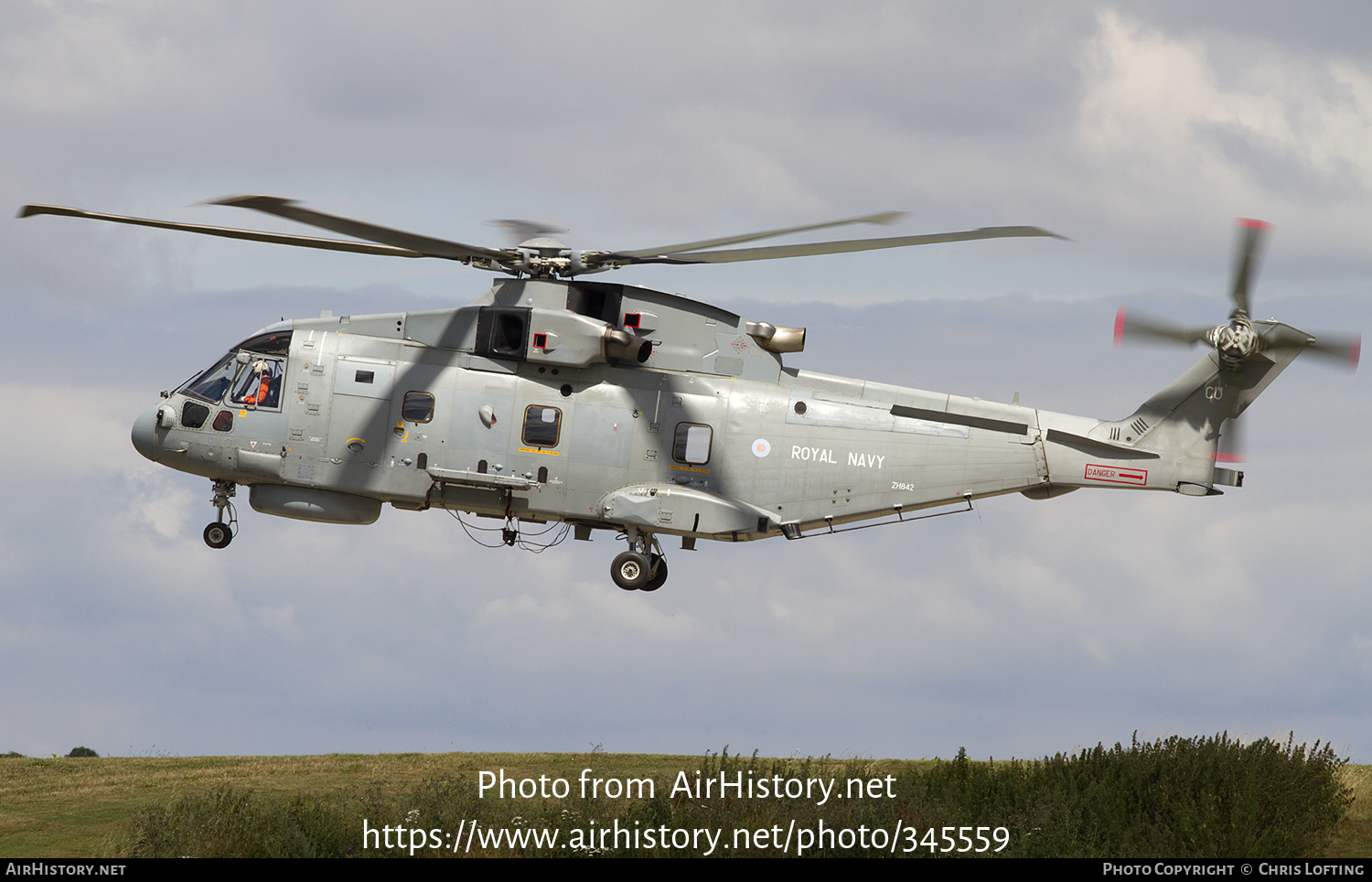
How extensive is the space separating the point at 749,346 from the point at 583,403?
2741 millimetres

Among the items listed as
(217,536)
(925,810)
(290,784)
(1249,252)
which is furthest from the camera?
(290,784)

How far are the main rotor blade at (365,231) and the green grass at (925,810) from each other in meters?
7.79

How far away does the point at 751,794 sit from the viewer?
1725 cm

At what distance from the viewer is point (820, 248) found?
1797 centimetres

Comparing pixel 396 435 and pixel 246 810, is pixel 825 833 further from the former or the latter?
pixel 396 435

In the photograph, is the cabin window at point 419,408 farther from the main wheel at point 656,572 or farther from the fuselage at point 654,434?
the main wheel at point 656,572

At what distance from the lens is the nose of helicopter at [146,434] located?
68.7 feet

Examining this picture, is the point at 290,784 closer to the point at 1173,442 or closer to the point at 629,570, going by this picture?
the point at 629,570

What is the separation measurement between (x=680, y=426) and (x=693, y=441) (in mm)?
311

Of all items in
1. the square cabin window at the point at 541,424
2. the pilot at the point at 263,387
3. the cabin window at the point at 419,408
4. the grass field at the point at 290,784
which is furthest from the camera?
the pilot at the point at 263,387

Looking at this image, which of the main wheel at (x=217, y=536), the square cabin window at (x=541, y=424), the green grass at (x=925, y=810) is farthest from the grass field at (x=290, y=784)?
the square cabin window at (x=541, y=424)

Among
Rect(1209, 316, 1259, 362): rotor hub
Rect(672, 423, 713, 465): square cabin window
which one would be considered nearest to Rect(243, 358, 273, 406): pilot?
Rect(672, 423, 713, 465): square cabin window

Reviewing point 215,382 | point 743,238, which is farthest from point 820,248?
point 215,382

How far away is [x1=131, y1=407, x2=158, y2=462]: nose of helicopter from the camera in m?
20.9
